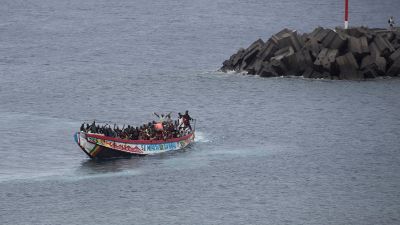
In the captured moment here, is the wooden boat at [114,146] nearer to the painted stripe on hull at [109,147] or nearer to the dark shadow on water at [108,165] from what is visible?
the painted stripe on hull at [109,147]

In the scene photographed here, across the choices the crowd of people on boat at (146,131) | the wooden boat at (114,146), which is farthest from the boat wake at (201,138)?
the wooden boat at (114,146)

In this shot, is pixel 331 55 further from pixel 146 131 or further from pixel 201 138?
pixel 146 131

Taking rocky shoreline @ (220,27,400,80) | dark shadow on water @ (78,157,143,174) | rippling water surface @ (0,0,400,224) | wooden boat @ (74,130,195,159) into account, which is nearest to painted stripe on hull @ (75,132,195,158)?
wooden boat @ (74,130,195,159)

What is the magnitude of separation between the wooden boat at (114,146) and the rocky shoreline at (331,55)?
3828cm

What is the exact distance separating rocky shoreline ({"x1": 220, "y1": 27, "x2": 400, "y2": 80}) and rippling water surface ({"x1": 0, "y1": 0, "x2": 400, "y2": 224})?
1.58m

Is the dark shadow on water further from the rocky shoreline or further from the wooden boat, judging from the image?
the rocky shoreline

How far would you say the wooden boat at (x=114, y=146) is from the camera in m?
105

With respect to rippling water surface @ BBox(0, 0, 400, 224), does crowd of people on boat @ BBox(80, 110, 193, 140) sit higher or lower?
higher

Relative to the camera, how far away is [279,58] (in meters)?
145

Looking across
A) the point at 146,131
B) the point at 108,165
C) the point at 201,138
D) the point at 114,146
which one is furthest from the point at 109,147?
the point at 201,138

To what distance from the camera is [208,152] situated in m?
111

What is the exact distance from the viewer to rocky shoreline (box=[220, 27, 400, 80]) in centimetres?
14238

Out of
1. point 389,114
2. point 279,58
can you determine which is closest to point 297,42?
point 279,58

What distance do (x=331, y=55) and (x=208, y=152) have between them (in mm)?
34107
